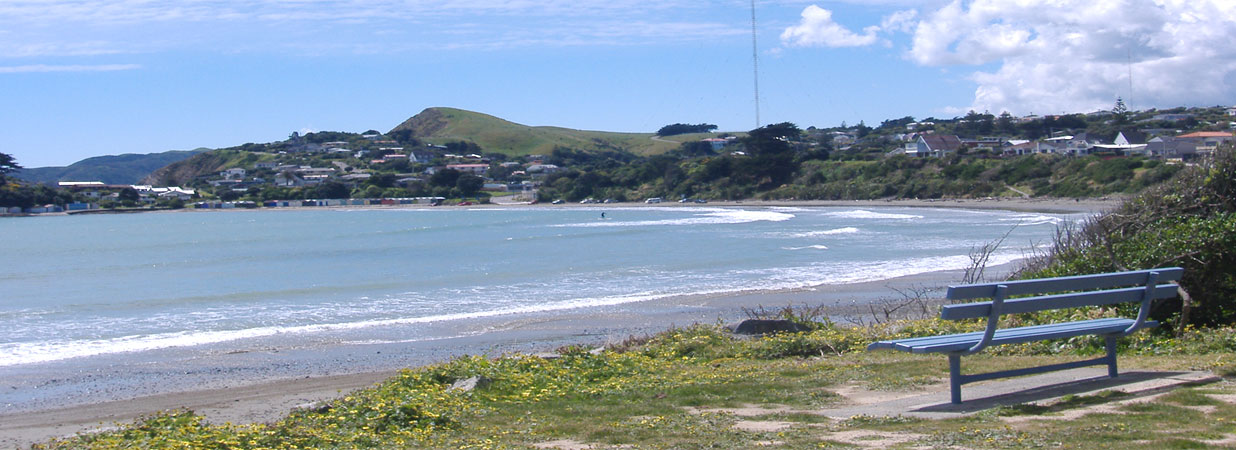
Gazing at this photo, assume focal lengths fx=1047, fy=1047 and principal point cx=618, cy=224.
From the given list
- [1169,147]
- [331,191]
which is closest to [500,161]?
[331,191]

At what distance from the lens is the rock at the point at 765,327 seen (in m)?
11.0

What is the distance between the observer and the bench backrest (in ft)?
18.2

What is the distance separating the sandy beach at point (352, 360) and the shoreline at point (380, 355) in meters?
0.02

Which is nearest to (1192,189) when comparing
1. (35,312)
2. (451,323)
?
(451,323)

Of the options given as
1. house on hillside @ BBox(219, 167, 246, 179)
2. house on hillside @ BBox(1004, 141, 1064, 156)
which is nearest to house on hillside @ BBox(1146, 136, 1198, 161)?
house on hillside @ BBox(1004, 141, 1064, 156)

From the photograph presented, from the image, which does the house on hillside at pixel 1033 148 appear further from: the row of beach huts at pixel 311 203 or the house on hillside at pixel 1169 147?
the row of beach huts at pixel 311 203

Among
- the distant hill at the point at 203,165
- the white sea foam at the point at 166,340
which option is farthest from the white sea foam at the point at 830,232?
the distant hill at the point at 203,165

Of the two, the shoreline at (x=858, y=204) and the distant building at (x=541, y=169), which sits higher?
the distant building at (x=541, y=169)

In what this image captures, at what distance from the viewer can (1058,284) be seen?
6.05 metres

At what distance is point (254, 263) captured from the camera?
3522 cm

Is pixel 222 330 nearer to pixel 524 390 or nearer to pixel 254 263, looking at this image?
pixel 524 390

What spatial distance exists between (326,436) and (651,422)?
69.7 inches

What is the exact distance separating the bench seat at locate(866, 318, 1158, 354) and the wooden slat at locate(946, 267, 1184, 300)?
0.24 m

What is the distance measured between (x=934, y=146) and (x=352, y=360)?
91493 millimetres
